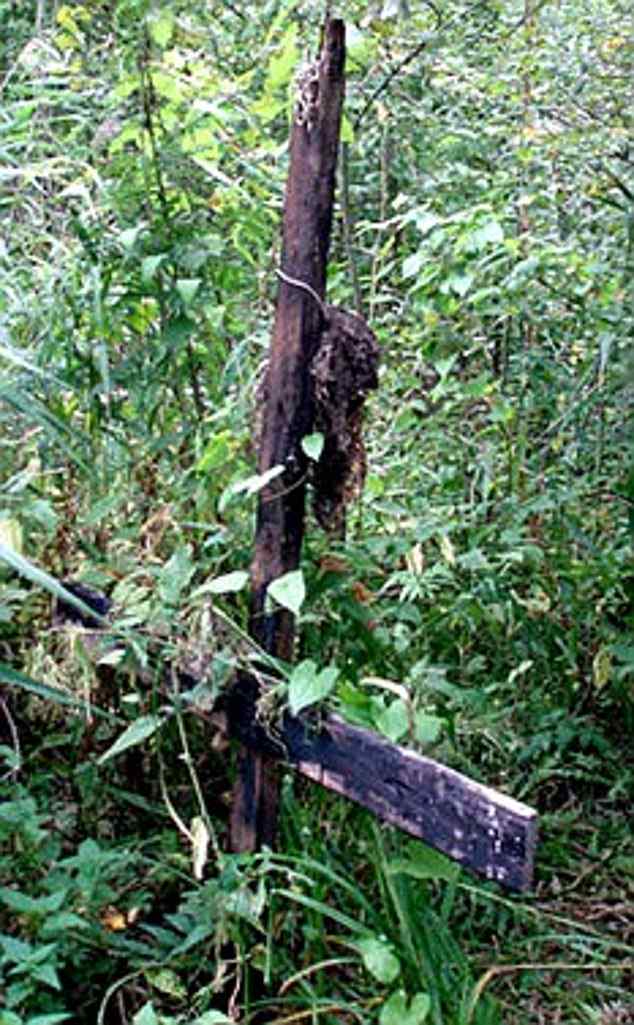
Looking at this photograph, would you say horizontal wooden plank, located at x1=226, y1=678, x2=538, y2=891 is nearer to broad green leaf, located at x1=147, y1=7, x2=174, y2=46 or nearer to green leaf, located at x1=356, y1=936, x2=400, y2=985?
green leaf, located at x1=356, y1=936, x2=400, y2=985

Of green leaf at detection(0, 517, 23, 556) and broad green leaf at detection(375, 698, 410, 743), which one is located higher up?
green leaf at detection(0, 517, 23, 556)

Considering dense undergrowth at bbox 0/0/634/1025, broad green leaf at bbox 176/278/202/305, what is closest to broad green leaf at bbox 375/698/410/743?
dense undergrowth at bbox 0/0/634/1025

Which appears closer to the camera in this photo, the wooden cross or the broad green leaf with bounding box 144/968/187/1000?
the wooden cross

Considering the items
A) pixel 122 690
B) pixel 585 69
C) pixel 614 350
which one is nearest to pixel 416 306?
pixel 614 350

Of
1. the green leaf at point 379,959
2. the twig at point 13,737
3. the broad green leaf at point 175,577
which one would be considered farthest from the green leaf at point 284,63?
the green leaf at point 379,959

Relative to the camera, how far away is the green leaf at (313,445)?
1.87m

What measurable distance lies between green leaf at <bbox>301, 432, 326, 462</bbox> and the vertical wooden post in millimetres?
31

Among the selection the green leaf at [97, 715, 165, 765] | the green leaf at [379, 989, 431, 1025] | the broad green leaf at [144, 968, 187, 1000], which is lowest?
the broad green leaf at [144, 968, 187, 1000]

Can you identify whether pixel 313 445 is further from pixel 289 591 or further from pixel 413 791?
pixel 413 791

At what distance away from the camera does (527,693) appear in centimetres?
286

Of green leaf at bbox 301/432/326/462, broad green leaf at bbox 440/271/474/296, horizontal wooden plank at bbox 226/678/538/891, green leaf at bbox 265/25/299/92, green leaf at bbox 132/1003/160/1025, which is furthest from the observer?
broad green leaf at bbox 440/271/474/296

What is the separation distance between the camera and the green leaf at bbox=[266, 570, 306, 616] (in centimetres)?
183

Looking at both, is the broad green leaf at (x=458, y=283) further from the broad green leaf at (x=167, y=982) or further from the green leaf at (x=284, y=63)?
the broad green leaf at (x=167, y=982)

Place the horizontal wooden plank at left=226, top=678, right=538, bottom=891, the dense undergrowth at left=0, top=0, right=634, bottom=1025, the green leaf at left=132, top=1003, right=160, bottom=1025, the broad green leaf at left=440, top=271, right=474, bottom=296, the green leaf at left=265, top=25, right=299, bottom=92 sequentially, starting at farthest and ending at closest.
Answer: the broad green leaf at left=440, top=271, right=474, bottom=296
the green leaf at left=265, top=25, right=299, bottom=92
the dense undergrowth at left=0, top=0, right=634, bottom=1025
the green leaf at left=132, top=1003, right=160, bottom=1025
the horizontal wooden plank at left=226, top=678, right=538, bottom=891
